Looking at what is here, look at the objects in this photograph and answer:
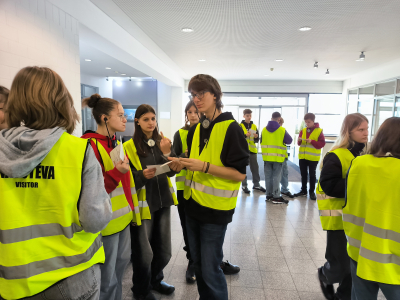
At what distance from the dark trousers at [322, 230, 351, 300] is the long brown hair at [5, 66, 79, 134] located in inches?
78.9

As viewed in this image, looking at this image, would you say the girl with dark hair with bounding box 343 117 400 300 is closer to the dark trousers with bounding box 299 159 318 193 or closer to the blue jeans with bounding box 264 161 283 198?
the blue jeans with bounding box 264 161 283 198

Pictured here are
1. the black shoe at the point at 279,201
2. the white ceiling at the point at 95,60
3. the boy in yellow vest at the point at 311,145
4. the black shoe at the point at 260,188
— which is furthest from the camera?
the white ceiling at the point at 95,60

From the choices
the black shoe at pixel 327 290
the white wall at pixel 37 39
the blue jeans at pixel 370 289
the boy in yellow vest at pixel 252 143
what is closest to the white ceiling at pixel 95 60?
the white wall at pixel 37 39

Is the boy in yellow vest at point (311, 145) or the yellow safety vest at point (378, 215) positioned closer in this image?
the yellow safety vest at point (378, 215)

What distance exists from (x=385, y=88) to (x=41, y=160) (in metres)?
9.68

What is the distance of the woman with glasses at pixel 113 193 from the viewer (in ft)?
4.89

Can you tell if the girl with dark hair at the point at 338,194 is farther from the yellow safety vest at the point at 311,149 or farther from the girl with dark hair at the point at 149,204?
the yellow safety vest at the point at 311,149

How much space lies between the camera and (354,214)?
1.43m

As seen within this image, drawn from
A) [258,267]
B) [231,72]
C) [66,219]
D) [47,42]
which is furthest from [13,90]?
[231,72]

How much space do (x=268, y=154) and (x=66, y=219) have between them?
170 inches

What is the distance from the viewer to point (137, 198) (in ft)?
6.09

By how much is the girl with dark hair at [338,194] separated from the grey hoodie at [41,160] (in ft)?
5.05

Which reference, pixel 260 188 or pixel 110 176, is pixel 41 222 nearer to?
pixel 110 176

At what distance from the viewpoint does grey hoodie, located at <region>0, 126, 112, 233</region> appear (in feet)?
2.80
